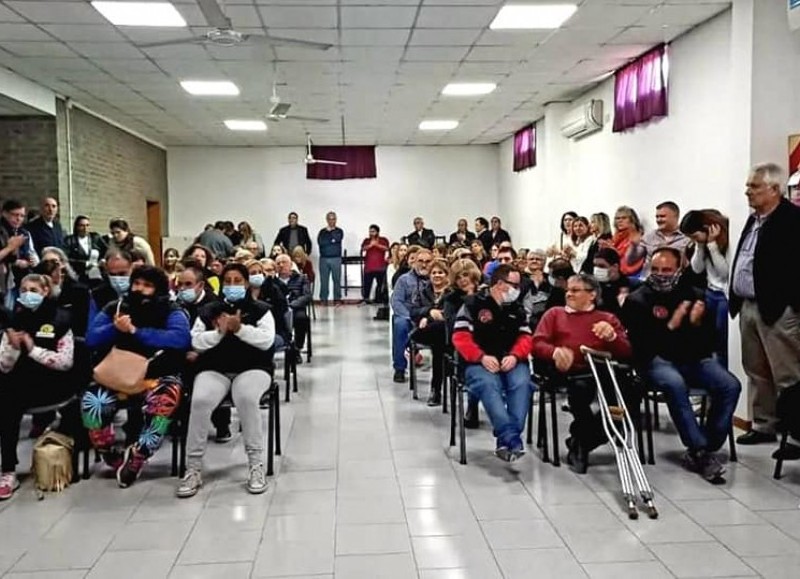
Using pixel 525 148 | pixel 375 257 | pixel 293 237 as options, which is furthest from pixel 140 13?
pixel 293 237

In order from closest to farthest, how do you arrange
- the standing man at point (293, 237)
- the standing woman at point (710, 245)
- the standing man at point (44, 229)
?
the standing woman at point (710, 245)
the standing man at point (44, 229)
the standing man at point (293, 237)

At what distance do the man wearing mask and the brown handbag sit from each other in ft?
9.30

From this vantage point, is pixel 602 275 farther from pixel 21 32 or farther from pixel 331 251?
pixel 331 251

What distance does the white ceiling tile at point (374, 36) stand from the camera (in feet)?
20.7

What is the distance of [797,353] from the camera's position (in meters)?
4.38

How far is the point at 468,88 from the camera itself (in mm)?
9141

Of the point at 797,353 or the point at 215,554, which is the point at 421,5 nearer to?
the point at 797,353

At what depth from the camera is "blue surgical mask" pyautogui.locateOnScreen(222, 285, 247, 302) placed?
4258 mm

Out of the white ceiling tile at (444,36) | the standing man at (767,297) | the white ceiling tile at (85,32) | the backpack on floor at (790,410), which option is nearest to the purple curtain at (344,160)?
the white ceiling tile at (444,36)

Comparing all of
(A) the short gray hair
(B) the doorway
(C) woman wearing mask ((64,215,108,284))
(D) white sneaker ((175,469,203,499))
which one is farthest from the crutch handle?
(B) the doorway

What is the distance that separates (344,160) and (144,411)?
11.5 metres

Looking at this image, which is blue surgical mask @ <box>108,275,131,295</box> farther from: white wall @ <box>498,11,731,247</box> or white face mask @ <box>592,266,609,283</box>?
white wall @ <box>498,11,731,247</box>

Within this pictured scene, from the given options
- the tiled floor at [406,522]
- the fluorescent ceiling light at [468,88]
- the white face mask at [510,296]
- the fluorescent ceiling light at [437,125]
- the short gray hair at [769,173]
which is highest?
the fluorescent ceiling light at [437,125]

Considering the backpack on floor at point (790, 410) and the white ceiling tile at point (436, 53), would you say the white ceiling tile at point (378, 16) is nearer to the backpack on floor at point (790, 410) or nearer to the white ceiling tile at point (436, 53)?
the white ceiling tile at point (436, 53)
